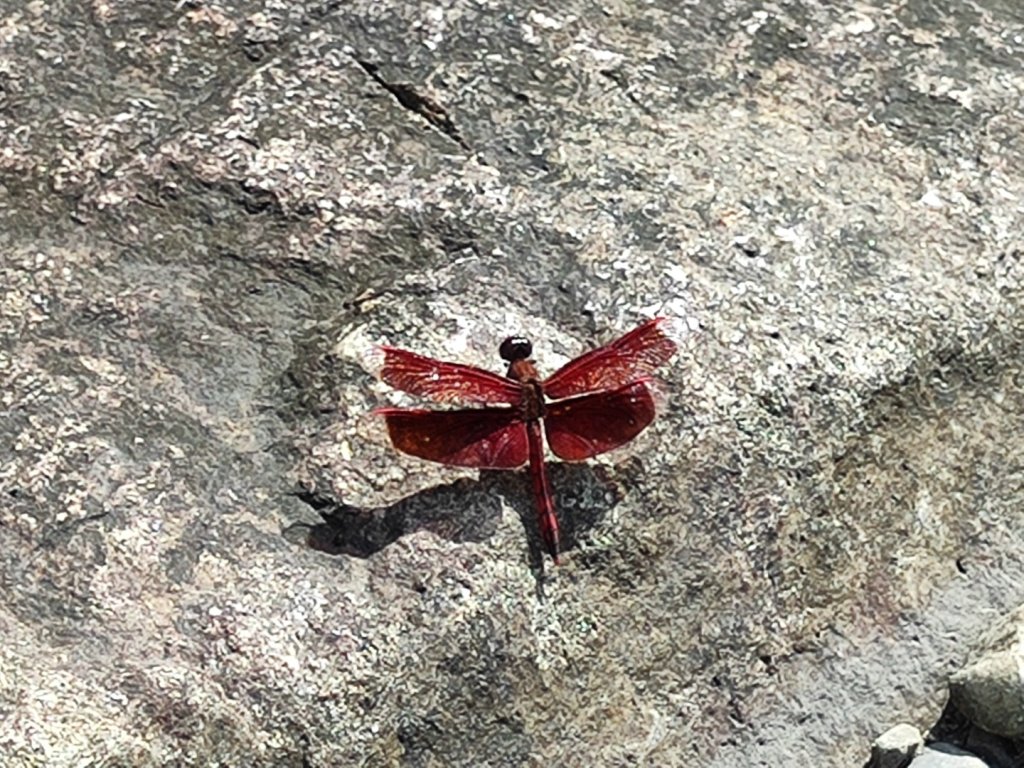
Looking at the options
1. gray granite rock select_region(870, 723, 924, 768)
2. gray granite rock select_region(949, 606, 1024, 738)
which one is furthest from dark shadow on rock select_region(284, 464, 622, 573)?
gray granite rock select_region(949, 606, 1024, 738)

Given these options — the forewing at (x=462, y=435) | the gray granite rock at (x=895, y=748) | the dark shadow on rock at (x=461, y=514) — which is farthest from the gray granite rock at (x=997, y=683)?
the forewing at (x=462, y=435)

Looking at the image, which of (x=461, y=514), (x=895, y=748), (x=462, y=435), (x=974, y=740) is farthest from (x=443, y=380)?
(x=974, y=740)

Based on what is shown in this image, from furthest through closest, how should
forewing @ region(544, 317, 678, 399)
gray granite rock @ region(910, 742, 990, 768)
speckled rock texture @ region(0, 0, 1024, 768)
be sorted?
gray granite rock @ region(910, 742, 990, 768)
forewing @ region(544, 317, 678, 399)
speckled rock texture @ region(0, 0, 1024, 768)

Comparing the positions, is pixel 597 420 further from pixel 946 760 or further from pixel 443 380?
pixel 946 760

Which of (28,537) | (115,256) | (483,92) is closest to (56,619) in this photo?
(28,537)

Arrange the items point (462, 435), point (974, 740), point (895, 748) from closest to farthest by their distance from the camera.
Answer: point (462, 435) → point (895, 748) → point (974, 740)

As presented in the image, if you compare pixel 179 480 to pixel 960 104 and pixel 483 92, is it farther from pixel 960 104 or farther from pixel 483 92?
pixel 960 104

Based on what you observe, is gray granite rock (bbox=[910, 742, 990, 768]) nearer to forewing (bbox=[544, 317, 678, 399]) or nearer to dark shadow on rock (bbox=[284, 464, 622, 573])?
dark shadow on rock (bbox=[284, 464, 622, 573])
